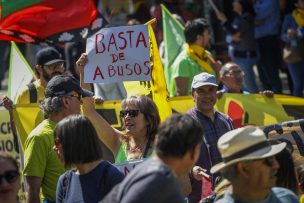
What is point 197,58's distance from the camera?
434 inches

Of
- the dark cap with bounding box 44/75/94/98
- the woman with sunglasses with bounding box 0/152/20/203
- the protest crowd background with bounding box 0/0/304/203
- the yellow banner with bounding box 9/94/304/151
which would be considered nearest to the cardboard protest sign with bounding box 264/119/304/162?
the protest crowd background with bounding box 0/0/304/203

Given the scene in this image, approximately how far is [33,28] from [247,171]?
16.9 feet

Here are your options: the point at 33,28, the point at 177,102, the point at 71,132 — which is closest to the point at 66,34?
the point at 33,28

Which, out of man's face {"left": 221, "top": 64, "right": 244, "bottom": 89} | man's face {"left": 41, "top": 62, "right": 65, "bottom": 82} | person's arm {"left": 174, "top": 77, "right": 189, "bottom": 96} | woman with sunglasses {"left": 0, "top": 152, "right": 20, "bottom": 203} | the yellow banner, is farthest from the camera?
person's arm {"left": 174, "top": 77, "right": 189, "bottom": 96}

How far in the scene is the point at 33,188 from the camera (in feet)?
22.2

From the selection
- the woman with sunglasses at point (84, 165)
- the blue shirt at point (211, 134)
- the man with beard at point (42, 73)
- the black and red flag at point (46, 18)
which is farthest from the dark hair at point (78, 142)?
the black and red flag at point (46, 18)

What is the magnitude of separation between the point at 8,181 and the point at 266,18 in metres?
9.86

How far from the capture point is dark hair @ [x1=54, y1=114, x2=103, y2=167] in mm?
5691

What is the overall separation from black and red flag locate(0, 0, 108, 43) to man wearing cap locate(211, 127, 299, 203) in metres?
4.87

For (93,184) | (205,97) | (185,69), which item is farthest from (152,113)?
(185,69)

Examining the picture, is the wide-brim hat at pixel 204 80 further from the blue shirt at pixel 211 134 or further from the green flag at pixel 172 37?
the green flag at pixel 172 37

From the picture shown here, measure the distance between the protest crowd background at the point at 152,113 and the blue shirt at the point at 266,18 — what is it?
0.02 metres

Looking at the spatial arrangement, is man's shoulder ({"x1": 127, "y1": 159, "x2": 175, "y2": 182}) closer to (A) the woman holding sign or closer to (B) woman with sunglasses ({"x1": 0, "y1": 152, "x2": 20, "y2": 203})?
(B) woman with sunglasses ({"x1": 0, "y1": 152, "x2": 20, "y2": 203})

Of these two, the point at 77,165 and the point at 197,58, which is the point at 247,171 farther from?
the point at 197,58
